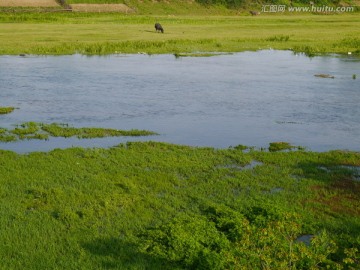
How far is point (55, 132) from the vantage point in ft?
58.9

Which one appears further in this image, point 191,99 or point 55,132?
point 191,99

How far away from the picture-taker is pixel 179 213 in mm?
→ 11125

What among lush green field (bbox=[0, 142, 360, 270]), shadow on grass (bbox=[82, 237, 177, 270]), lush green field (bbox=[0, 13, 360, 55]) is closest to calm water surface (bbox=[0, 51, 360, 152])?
lush green field (bbox=[0, 142, 360, 270])

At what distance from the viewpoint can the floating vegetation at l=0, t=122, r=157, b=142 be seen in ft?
57.3

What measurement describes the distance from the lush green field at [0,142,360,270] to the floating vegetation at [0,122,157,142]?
192 cm

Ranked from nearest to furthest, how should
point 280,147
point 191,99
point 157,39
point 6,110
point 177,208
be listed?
point 177,208, point 280,147, point 6,110, point 191,99, point 157,39

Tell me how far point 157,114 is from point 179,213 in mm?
10541

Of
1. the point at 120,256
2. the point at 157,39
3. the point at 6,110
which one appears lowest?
the point at 120,256

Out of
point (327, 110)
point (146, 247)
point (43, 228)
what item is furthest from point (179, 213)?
point (327, 110)

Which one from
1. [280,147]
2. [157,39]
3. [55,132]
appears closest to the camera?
[280,147]

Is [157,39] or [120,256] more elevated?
[157,39]

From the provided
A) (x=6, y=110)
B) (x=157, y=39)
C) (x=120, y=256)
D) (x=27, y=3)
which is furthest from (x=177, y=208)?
(x=27, y=3)

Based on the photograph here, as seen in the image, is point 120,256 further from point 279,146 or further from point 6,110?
point 6,110

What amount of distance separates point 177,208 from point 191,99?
13.2 m
